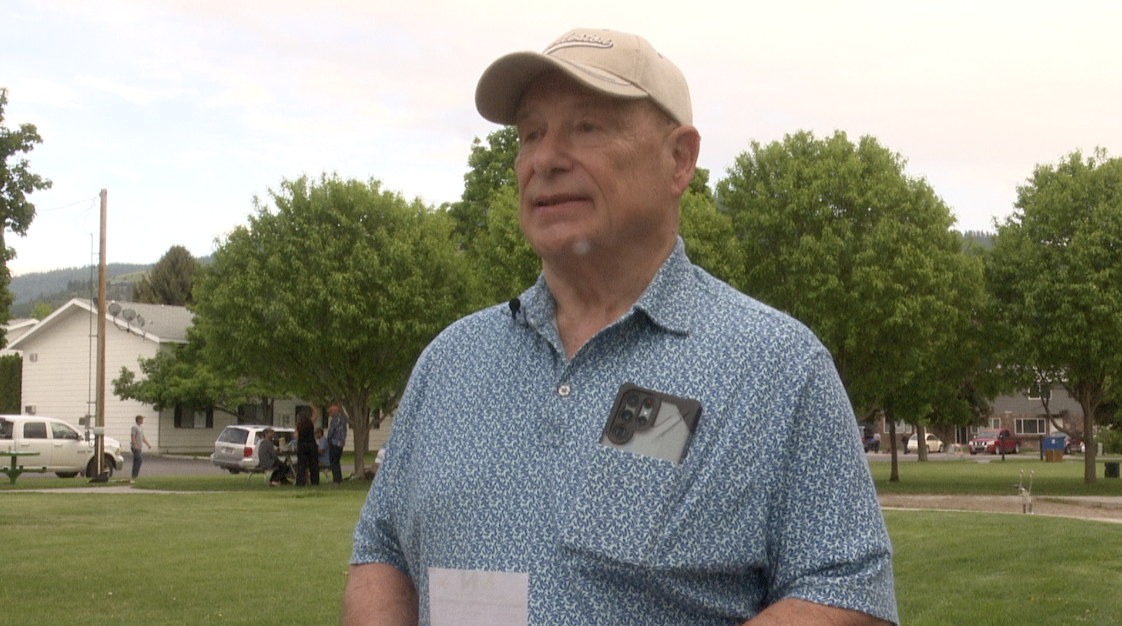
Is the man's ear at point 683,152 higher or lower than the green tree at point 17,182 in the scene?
lower

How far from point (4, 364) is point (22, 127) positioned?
56692 millimetres

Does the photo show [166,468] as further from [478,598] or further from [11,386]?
[478,598]

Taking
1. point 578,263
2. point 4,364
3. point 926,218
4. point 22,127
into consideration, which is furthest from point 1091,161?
Answer: point 4,364

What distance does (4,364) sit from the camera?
66.4m

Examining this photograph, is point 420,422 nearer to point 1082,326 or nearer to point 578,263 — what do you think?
point 578,263

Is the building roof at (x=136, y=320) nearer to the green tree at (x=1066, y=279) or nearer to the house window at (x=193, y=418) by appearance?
the house window at (x=193, y=418)

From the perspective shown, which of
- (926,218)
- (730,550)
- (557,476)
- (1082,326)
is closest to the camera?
(730,550)

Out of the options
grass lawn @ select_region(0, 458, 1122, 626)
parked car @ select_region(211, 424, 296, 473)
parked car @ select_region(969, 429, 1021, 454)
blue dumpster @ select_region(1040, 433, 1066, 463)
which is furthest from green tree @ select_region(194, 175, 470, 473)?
parked car @ select_region(969, 429, 1021, 454)

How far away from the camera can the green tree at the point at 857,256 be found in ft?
109

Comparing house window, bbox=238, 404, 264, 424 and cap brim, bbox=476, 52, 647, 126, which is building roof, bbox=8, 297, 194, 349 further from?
cap brim, bbox=476, 52, 647, 126

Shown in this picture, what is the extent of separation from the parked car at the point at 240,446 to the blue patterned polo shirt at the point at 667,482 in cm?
3757

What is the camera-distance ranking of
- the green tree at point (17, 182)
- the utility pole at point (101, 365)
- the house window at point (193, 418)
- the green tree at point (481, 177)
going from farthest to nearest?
the house window at point (193, 418)
the green tree at point (481, 177)
the utility pole at point (101, 365)
the green tree at point (17, 182)

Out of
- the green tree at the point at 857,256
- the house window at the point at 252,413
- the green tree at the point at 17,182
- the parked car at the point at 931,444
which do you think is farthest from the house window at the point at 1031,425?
the green tree at the point at 17,182

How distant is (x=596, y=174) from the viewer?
2219 mm
